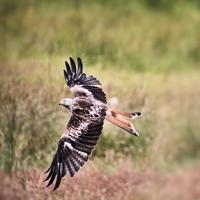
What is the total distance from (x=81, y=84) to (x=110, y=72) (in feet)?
8.41

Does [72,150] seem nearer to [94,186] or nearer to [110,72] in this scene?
[94,186]

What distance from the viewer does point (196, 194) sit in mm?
10461

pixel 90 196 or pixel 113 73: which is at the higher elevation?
pixel 113 73

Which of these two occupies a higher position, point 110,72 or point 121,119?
point 110,72

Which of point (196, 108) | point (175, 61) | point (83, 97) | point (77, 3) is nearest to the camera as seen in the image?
point (83, 97)

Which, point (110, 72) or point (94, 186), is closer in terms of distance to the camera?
point (94, 186)

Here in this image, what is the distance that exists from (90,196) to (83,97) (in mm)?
778

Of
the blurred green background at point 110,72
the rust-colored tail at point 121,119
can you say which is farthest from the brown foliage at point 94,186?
the rust-colored tail at point 121,119

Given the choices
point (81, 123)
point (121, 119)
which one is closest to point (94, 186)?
point (121, 119)

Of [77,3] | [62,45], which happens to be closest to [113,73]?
[62,45]

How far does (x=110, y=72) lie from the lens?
37.3 feet

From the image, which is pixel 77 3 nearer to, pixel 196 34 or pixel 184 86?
Answer: pixel 196 34

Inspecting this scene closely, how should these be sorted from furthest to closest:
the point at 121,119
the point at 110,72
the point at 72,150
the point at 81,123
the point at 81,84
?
1. the point at 110,72
2. the point at 81,84
3. the point at 121,119
4. the point at 81,123
5. the point at 72,150

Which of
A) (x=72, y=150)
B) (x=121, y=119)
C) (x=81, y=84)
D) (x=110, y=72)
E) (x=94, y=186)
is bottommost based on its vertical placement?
(x=72, y=150)
